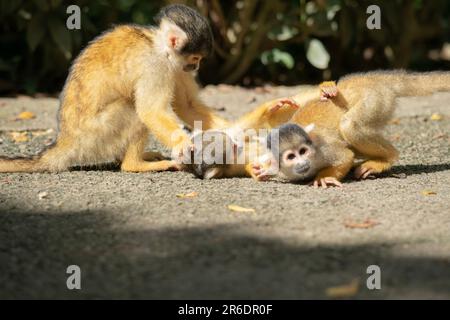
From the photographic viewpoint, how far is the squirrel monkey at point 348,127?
18.2ft

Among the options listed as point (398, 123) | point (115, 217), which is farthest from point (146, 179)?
point (398, 123)

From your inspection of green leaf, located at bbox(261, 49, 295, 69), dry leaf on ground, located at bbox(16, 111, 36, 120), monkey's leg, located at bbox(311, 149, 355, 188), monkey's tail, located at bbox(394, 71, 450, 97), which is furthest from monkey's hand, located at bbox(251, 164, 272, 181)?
green leaf, located at bbox(261, 49, 295, 69)

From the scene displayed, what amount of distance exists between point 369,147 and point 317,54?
439 cm

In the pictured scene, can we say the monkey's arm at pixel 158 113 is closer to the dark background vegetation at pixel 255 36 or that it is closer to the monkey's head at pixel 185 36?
the monkey's head at pixel 185 36

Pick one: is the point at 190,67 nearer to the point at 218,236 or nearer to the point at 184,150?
the point at 184,150

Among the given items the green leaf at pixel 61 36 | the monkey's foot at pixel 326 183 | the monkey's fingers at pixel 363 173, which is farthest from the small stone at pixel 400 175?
the green leaf at pixel 61 36

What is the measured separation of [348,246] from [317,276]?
0.49 meters

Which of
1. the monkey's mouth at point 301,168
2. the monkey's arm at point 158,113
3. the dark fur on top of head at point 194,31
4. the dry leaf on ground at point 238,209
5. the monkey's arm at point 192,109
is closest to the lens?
the dry leaf on ground at point 238,209

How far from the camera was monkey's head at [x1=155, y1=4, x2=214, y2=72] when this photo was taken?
5703mm

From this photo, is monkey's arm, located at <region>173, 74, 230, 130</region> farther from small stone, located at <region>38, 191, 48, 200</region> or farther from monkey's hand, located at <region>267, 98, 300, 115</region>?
small stone, located at <region>38, 191, 48, 200</region>

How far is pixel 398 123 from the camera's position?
817cm

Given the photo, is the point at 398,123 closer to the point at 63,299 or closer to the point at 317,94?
the point at 317,94

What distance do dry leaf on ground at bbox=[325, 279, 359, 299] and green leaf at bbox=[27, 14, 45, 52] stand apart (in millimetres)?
6606

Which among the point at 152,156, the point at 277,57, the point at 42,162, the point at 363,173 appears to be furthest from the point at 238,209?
the point at 277,57
